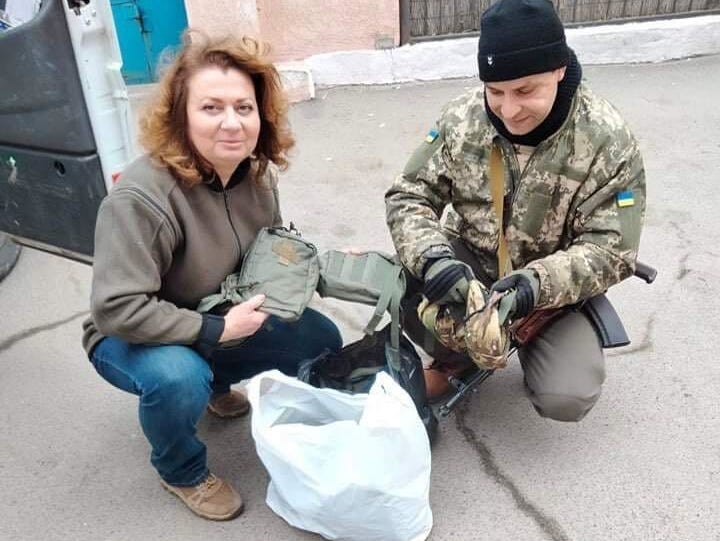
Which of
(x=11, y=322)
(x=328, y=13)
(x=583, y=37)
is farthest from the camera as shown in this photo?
(x=583, y=37)

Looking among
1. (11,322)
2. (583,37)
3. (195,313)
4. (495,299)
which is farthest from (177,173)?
(583,37)

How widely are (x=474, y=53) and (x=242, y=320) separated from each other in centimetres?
410

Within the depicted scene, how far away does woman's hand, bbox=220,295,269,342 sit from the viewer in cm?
192

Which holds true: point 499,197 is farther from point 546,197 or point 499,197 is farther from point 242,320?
point 242,320

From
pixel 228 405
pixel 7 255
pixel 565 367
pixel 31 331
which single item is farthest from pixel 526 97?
pixel 7 255

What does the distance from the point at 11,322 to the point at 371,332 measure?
70.4 inches

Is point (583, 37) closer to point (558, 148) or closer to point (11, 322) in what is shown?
point (558, 148)

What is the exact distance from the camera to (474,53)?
543 cm

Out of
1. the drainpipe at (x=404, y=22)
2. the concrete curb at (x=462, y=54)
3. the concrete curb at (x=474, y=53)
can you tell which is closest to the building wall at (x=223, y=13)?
the concrete curb at (x=462, y=54)

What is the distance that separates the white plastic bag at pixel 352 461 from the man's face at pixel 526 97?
781mm

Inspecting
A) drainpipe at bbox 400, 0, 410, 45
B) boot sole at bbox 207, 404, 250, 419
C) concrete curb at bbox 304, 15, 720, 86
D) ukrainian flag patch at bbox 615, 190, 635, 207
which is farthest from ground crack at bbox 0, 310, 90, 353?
drainpipe at bbox 400, 0, 410, 45

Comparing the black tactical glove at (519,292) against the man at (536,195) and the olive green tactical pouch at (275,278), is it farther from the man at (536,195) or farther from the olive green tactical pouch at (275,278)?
the olive green tactical pouch at (275,278)

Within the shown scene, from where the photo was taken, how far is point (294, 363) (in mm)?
2303

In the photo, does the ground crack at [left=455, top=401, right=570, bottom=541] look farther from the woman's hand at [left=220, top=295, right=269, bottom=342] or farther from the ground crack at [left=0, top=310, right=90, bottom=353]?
the ground crack at [left=0, top=310, right=90, bottom=353]
